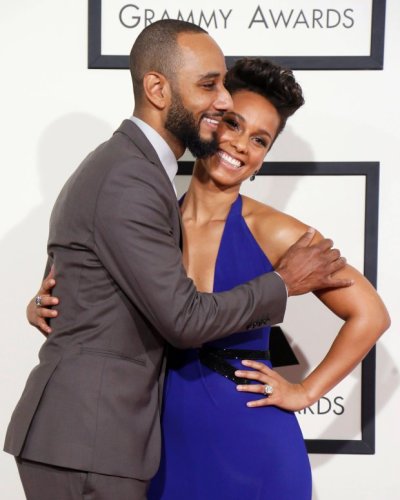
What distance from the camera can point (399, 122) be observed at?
218cm

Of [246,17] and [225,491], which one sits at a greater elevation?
[246,17]

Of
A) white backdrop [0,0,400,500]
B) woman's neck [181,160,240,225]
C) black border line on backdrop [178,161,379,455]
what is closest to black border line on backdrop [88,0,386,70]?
white backdrop [0,0,400,500]

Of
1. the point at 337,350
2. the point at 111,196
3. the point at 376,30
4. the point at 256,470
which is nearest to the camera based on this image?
the point at 111,196

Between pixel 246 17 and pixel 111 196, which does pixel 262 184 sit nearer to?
pixel 246 17

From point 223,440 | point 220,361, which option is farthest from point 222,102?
point 223,440

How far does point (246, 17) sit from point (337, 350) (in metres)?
1.01

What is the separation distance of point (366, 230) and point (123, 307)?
3.41 feet

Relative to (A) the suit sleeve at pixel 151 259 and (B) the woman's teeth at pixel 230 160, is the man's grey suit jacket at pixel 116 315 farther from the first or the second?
(B) the woman's teeth at pixel 230 160

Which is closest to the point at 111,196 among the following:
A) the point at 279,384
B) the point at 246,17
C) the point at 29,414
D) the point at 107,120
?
the point at 29,414

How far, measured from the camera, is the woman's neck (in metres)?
1.73

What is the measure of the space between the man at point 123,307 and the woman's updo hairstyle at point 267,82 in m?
0.26

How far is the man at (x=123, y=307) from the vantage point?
131 cm

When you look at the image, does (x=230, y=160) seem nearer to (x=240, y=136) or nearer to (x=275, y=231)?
(x=240, y=136)

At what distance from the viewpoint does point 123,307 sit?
1.37 m
